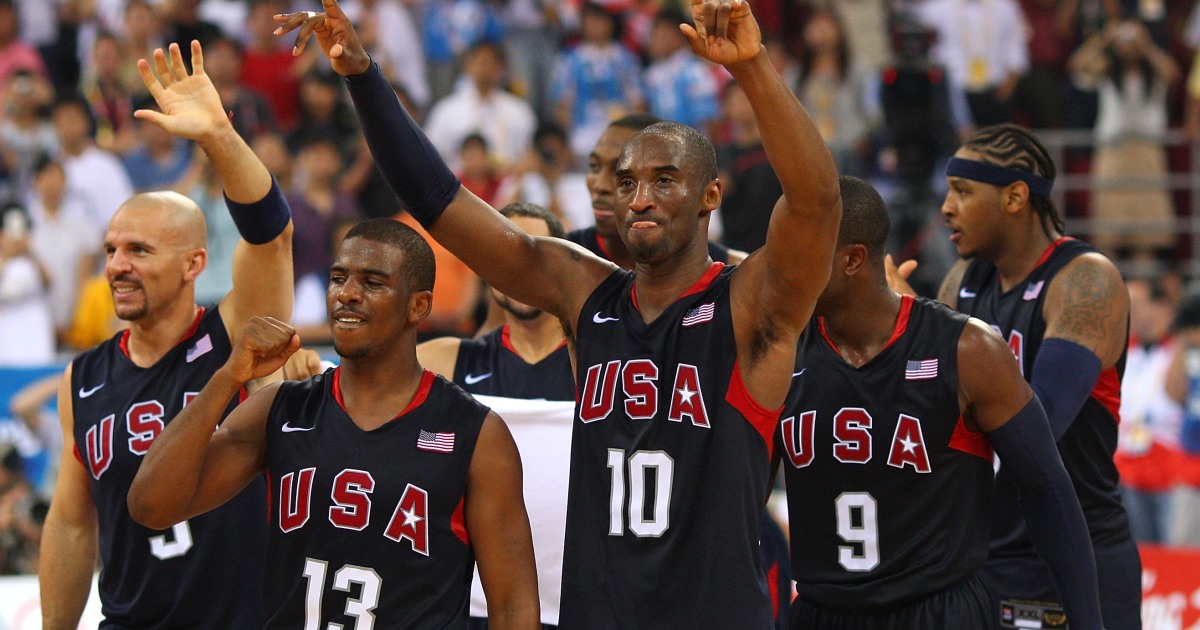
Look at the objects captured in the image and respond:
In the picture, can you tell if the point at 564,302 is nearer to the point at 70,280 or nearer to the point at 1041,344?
the point at 1041,344

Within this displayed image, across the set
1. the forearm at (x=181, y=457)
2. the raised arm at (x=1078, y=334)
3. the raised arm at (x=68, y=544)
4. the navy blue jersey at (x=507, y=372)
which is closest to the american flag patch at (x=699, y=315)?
the forearm at (x=181, y=457)

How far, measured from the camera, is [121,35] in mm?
14211

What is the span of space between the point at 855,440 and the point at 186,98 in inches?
103

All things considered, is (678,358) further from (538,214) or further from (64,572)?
(64,572)

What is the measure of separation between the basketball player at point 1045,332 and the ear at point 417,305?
7.49ft

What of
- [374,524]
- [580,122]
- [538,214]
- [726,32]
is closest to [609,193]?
[538,214]

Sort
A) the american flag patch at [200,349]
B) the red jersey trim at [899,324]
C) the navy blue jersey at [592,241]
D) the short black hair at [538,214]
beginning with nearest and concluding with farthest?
the red jersey trim at [899,324], the american flag patch at [200,349], the short black hair at [538,214], the navy blue jersey at [592,241]

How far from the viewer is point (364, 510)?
174 inches

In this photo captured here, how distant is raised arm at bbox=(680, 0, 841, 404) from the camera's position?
3.91 metres

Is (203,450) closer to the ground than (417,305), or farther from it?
closer to the ground

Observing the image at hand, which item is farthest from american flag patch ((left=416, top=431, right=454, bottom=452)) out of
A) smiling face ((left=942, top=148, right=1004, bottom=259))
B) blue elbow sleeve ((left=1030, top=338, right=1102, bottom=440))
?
smiling face ((left=942, top=148, right=1004, bottom=259))

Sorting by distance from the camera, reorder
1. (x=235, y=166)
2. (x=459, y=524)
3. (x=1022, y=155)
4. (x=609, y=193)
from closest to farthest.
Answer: (x=459, y=524), (x=235, y=166), (x=1022, y=155), (x=609, y=193)

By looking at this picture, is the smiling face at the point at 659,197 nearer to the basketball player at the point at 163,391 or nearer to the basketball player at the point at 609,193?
the basketball player at the point at 163,391

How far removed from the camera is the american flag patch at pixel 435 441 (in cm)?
447
